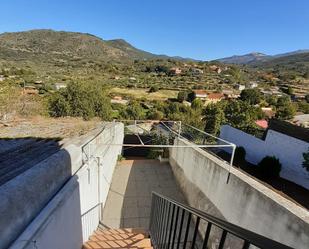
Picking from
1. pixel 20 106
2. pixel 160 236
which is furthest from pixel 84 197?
pixel 20 106

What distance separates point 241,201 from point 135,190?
418 cm

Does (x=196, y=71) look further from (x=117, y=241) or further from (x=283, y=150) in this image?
(x=117, y=241)

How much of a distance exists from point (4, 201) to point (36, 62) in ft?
256

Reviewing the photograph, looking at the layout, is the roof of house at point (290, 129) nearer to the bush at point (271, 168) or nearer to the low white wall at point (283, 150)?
the low white wall at point (283, 150)

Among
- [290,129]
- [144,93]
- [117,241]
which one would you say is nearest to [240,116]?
[290,129]

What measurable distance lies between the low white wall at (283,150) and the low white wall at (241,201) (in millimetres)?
4752

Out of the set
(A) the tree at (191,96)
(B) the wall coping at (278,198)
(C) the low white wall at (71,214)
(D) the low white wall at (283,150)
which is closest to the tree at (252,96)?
(A) the tree at (191,96)

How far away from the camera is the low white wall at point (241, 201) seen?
3.38 metres

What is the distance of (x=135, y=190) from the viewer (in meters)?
7.99

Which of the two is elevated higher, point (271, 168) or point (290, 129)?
point (290, 129)

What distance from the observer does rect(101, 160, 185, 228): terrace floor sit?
21.3ft

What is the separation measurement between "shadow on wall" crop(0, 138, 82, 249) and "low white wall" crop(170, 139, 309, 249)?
290 centimetres

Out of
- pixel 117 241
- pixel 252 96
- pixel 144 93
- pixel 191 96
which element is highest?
pixel 117 241

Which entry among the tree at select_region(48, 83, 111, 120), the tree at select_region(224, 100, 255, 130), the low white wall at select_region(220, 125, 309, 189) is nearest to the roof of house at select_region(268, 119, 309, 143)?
the low white wall at select_region(220, 125, 309, 189)
